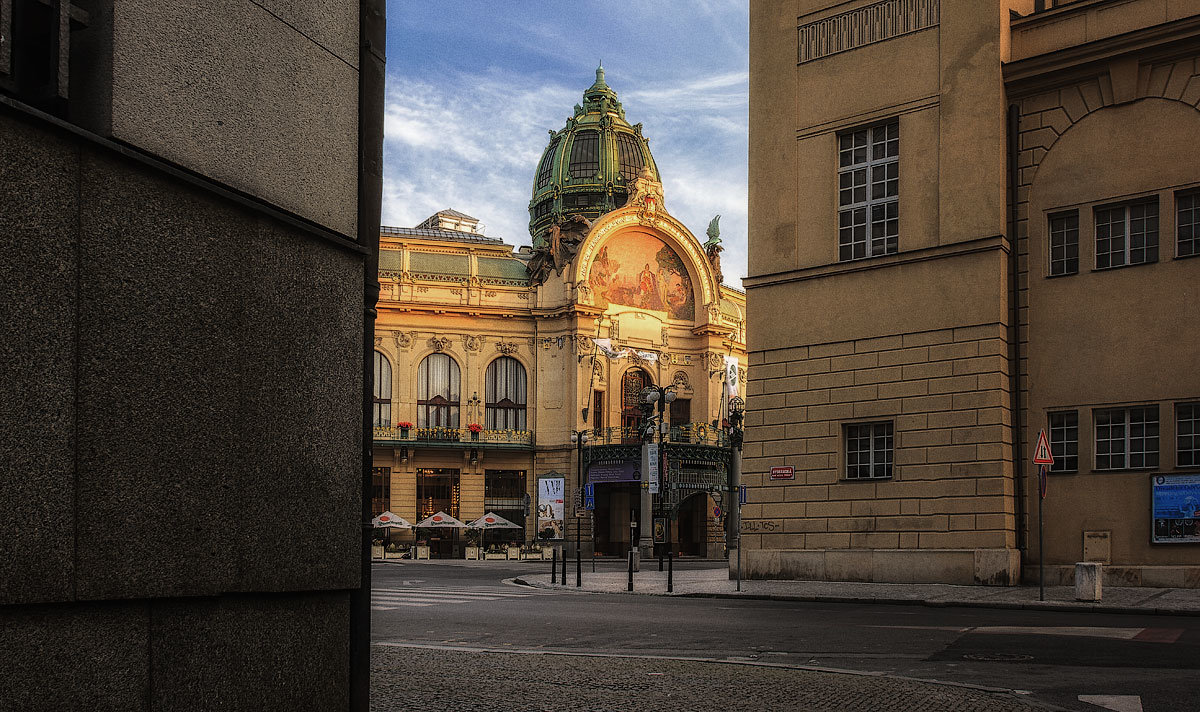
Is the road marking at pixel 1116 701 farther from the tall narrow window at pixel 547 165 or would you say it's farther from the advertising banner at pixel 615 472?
the tall narrow window at pixel 547 165

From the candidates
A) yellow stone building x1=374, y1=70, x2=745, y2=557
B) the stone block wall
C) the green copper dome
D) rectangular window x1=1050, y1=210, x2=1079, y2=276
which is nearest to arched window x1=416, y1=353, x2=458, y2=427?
yellow stone building x1=374, y1=70, x2=745, y2=557

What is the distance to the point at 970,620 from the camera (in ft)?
53.5

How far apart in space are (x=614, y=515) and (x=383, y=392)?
1329 cm

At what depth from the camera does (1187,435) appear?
2233 centimetres

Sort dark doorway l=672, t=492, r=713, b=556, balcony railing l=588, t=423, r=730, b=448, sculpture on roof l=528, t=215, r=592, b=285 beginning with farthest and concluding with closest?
sculpture on roof l=528, t=215, r=592, b=285 → dark doorway l=672, t=492, r=713, b=556 → balcony railing l=588, t=423, r=730, b=448

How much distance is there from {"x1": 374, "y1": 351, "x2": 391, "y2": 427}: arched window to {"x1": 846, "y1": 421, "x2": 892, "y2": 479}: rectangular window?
37.3m

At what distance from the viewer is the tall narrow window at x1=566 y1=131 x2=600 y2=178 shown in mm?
69688

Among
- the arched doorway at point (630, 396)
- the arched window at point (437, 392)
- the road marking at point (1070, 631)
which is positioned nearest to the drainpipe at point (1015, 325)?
the road marking at point (1070, 631)

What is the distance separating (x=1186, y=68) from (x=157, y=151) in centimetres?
2245

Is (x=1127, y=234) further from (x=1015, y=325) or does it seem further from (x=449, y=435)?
(x=449, y=435)

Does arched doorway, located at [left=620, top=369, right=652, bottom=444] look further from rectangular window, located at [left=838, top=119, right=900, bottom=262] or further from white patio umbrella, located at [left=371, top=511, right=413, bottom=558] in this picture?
rectangular window, located at [left=838, top=119, right=900, bottom=262]

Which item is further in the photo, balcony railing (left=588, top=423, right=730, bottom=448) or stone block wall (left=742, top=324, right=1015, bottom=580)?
balcony railing (left=588, top=423, right=730, bottom=448)

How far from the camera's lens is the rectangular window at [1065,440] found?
23.8m

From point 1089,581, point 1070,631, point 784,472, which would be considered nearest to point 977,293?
point 784,472
